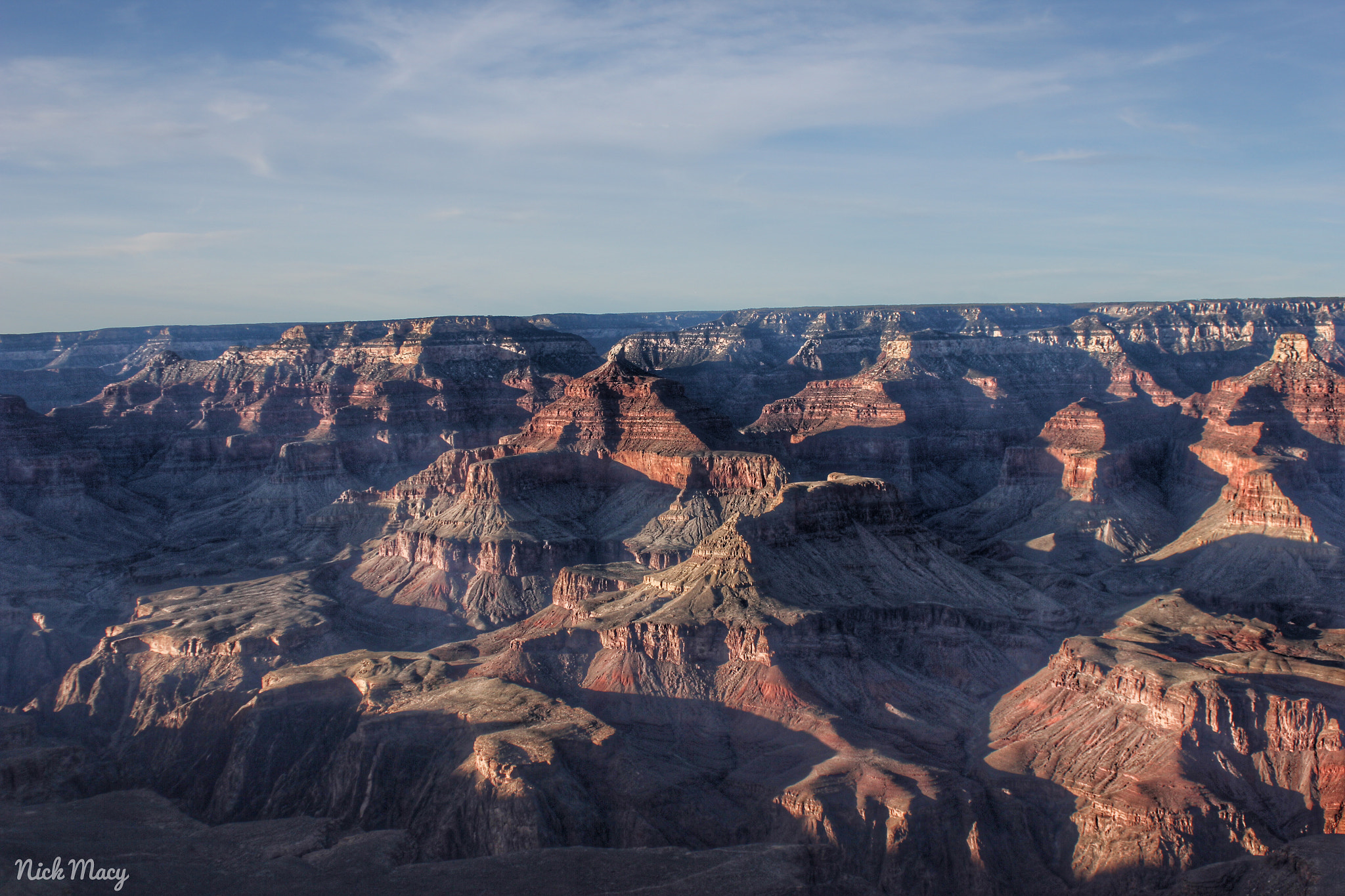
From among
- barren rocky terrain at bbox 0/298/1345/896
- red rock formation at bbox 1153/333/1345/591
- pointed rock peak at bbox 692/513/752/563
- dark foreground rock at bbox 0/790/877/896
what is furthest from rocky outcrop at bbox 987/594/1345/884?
red rock formation at bbox 1153/333/1345/591

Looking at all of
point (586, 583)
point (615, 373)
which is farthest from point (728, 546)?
point (615, 373)

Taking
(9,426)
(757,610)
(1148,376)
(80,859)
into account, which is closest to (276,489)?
(9,426)

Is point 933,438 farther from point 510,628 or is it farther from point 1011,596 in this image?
point 510,628

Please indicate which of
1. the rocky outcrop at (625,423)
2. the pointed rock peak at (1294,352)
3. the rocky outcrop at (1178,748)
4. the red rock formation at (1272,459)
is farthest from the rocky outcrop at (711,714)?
the pointed rock peak at (1294,352)

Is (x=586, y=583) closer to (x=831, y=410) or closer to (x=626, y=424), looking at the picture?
(x=626, y=424)

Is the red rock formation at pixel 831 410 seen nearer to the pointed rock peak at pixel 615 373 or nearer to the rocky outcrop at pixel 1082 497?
the pointed rock peak at pixel 615 373

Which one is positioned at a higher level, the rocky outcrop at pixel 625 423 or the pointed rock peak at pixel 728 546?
the rocky outcrop at pixel 625 423
